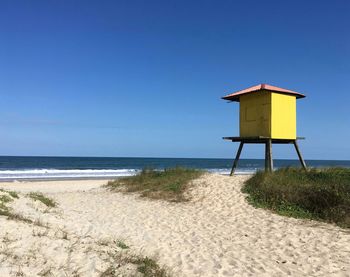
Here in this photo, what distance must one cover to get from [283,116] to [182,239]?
8.52 meters

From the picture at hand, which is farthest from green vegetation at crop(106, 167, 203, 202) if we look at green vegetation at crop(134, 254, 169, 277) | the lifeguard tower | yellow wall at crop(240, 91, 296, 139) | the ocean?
green vegetation at crop(134, 254, 169, 277)

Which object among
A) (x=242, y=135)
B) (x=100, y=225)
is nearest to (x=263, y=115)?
(x=242, y=135)

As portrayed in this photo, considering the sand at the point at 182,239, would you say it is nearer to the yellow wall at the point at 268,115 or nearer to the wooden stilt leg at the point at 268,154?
the wooden stilt leg at the point at 268,154

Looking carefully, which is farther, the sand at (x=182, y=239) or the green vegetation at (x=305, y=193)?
the green vegetation at (x=305, y=193)

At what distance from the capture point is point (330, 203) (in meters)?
10.3

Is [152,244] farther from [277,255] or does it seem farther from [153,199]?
[153,199]

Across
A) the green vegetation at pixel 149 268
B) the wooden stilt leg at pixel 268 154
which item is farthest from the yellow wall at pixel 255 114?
the green vegetation at pixel 149 268

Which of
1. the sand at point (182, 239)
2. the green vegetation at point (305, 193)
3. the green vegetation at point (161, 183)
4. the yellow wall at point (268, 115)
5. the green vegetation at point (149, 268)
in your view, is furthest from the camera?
the yellow wall at point (268, 115)

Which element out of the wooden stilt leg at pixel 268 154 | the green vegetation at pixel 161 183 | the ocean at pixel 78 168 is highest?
the wooden stilt leg at pixel 268 154

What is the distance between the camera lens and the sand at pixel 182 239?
5.48 m

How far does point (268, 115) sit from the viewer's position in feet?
48.1

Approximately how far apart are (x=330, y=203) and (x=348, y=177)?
2683 mm

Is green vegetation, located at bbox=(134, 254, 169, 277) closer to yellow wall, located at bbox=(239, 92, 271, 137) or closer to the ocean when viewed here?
yellow wall, located at bbox=(239, 92, 271, 137)

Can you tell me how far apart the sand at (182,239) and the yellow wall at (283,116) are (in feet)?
11.3
